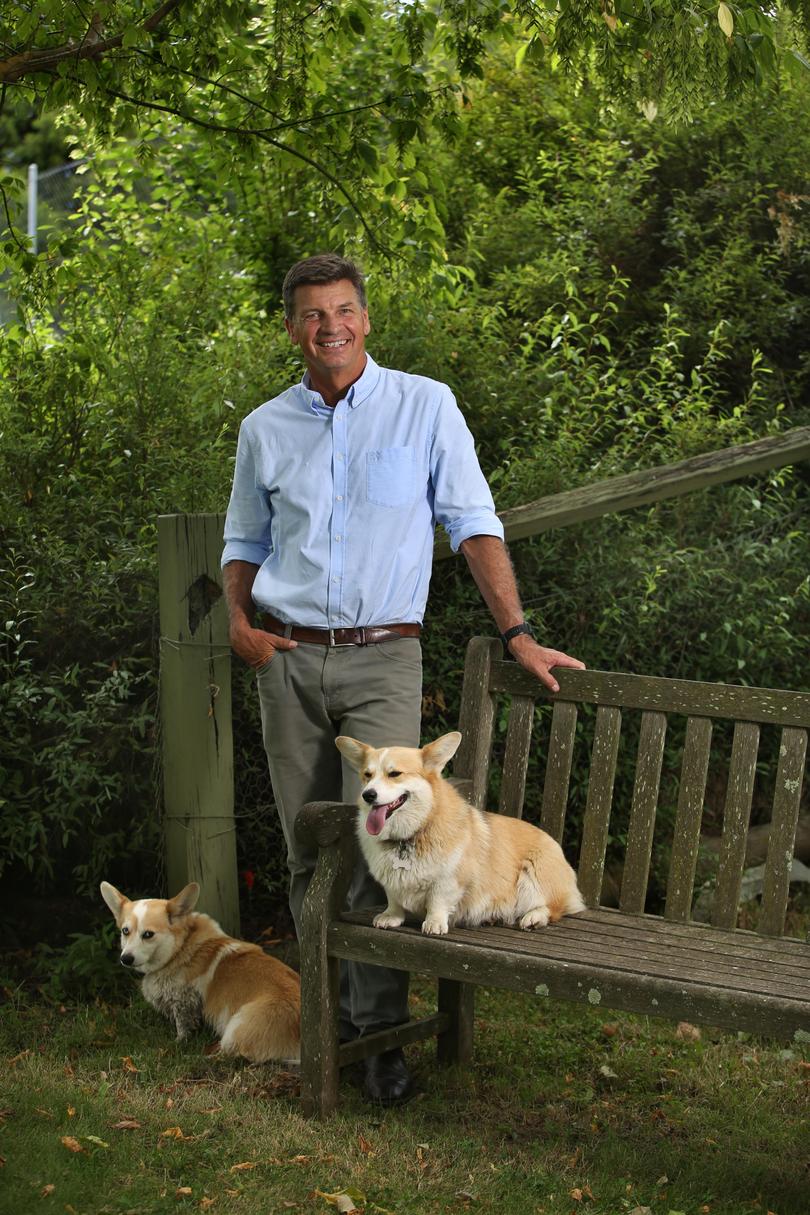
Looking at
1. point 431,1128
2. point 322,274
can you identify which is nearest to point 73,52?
point 322,274

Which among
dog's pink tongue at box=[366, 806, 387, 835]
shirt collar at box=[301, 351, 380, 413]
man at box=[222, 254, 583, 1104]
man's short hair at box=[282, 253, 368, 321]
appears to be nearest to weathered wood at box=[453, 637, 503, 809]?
man at box=[222, 254, 583, 1104]

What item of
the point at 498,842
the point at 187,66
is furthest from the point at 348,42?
the point at 498,842

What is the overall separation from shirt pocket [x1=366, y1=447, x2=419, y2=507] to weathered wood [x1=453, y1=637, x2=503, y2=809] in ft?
1.93

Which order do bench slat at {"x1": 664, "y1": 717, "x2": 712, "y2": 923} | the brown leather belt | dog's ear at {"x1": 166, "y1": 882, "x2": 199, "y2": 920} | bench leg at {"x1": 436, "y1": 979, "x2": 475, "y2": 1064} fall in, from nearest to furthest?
bench slat at {"x1": 664, "y1": 717, "x2": 712, "y2": 923} < the brown leather belt < bench leg at {"x1": 436, "y1": 979, "x2": 475, "y2": 1064} < dog's ear at {"x1": 166, "y1": 882, "x2": 199, "y2": 920}

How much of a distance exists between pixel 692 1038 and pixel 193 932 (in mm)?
1890

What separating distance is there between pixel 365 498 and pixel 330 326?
1.85 ft

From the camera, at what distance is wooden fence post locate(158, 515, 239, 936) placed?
17.1 feet

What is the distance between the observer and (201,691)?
5.23 metres

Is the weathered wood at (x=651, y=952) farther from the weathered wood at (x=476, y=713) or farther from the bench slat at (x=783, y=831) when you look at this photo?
the weathered wood at (x=476, y=713)

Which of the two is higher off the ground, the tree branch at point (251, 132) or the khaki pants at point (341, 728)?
the tree branch at point (251, 132)

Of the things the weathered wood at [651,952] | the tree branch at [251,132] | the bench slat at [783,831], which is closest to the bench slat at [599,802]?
the weathered wood at [651,952]

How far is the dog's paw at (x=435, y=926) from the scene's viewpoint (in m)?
4.08

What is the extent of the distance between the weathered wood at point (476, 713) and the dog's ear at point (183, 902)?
108 cm

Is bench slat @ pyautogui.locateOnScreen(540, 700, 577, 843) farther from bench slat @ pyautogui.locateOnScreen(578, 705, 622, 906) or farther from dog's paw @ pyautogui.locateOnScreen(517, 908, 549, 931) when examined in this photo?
dog's paw @ pyautogui.locateOnScreen(517, 908, 549, 931)
